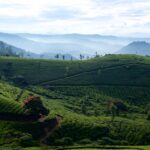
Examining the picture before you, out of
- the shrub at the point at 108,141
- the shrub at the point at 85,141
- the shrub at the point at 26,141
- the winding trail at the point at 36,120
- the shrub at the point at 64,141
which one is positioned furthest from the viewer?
the winding trail at the point at 36,120

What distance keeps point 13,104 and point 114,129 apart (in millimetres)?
52376

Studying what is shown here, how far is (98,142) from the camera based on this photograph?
168875 mm

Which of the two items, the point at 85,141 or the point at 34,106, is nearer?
the point at 85,141

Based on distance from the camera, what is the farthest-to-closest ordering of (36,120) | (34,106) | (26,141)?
(34,106) < (36,120) < (26,141)

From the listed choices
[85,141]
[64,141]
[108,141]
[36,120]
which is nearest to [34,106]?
[36,120]

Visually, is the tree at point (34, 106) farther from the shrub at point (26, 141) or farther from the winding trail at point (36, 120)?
the shrub at point (26, 141)

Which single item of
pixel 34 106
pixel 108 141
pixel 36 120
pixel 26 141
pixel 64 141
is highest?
pixel 34 106

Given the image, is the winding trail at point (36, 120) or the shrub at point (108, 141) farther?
the winding trail at point (36, 120)

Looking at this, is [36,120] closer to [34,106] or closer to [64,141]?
[34,106]

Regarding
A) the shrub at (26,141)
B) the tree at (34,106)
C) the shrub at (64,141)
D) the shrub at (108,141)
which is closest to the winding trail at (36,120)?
the tree at (34,106)

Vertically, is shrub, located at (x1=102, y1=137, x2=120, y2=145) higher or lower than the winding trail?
lower

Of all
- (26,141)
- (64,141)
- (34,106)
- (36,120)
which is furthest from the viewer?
(34,106)

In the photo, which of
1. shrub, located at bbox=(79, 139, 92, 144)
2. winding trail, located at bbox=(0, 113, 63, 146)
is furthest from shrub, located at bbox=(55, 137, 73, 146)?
winding trail, located at bbox=(0, 113, 63, 146)

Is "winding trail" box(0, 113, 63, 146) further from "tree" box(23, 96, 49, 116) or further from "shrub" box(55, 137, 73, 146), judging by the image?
"shrub" box(55, 137, 73, 146)
